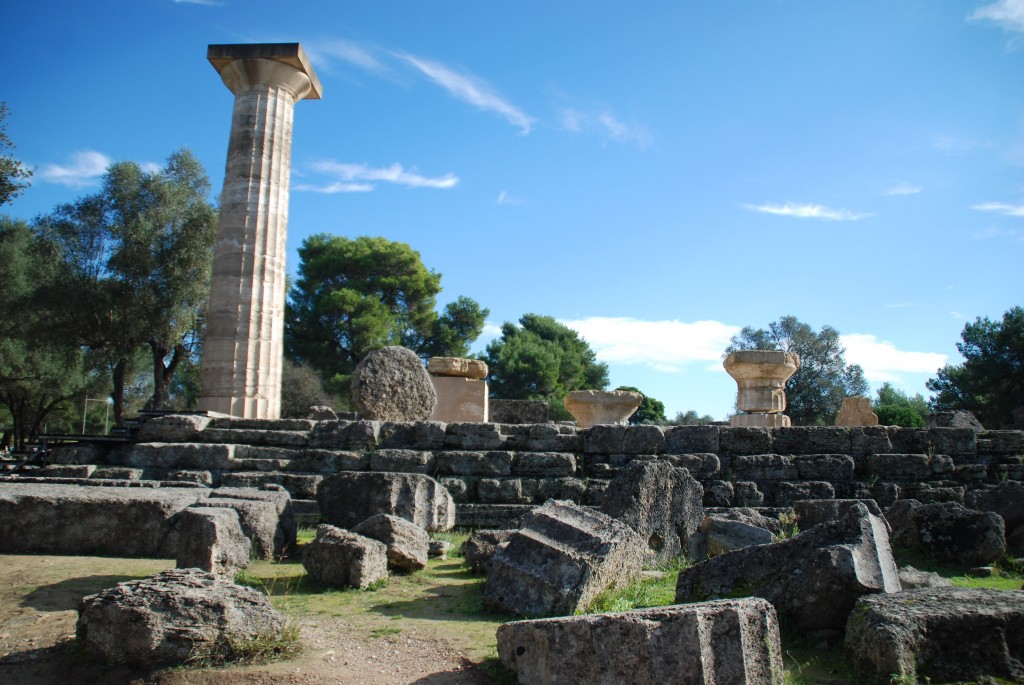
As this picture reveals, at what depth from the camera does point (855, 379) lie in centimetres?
3559

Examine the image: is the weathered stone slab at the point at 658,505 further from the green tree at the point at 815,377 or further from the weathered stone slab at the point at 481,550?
the green tree at the point at 815,377

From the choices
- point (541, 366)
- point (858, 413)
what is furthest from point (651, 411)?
point (858, 413)

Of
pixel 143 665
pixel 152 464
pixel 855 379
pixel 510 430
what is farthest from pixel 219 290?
pixel 855 379

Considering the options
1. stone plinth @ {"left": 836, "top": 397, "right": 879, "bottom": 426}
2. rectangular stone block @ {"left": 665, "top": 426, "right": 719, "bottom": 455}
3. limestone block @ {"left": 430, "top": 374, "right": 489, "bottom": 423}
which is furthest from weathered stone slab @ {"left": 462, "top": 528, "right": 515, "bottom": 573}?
stone plinth @ {"left": 836, "top": 397, "right": 879, "bottom": 426}

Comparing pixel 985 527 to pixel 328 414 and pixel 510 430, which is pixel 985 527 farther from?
pixel 328 414

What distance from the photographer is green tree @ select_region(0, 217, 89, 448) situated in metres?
21.6

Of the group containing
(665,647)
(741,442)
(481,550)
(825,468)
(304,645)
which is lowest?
(304,645)

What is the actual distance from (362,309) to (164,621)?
2893 cm

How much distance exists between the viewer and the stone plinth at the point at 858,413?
634 inches

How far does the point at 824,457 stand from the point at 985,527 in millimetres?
3173

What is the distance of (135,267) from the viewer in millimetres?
21234

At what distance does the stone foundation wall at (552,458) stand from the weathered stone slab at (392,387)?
44.8 inches

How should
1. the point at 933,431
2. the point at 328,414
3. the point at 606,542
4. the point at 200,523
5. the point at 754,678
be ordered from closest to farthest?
the point at 754,678 → the point at 606,542 → the point at 200,523 → the point at 933,431 → the point at 328,414

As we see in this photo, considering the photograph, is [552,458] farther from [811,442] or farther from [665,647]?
[665,647]
